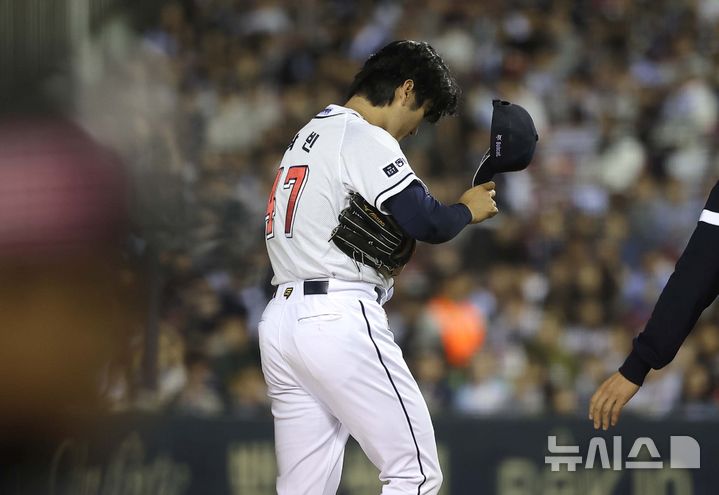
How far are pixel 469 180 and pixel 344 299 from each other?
388 cm

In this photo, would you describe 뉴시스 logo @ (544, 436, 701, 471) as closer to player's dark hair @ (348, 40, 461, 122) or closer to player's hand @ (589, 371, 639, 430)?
player's dark hair @ (348, 40, 461, 122)

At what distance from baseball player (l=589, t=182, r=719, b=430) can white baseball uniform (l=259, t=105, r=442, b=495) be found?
68cm

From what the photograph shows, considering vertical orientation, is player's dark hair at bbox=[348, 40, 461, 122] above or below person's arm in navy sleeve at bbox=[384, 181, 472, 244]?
above

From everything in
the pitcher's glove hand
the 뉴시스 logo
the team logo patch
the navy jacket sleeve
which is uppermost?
the team logo patch

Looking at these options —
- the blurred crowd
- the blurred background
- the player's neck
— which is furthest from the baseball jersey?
the blurred crowd

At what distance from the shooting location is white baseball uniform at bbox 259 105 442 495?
3.16 m

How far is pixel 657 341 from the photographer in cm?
264

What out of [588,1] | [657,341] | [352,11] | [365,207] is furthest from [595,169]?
[657,341]

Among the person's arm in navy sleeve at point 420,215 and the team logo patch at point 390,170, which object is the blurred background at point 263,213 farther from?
the team logo patch at point 390,170

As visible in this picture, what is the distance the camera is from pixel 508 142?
352cm

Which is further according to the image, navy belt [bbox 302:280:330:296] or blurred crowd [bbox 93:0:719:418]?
blurred crowd [bbox 93:0:719:418]

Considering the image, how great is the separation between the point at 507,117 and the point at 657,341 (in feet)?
3.73

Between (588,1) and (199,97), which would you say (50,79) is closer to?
(199,97)

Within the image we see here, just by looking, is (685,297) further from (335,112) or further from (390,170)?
(335,112)
